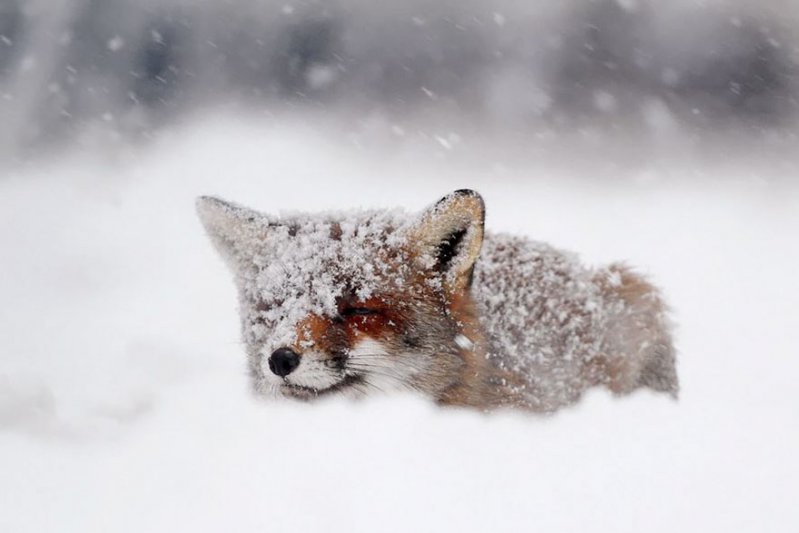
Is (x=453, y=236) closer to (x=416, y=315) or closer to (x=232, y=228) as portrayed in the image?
(x=416, y=315)

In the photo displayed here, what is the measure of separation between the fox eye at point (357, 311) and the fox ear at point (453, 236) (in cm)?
43

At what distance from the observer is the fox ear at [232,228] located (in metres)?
4.01

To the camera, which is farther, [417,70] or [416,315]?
[417,70]

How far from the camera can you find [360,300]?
11.7 ft

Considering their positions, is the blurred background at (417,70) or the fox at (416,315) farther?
the blurred background at (417,70)

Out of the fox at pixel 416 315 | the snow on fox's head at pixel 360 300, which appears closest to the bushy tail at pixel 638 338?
the fox at pixel 416 315

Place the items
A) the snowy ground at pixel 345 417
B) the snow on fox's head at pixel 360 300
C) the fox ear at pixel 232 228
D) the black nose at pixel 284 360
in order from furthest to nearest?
the fox ear at pixel 232 228 → the snow on fox's head at pixel 360 300 → the black nose at pixel 284 360 → the snowy ground at pixel 345 417

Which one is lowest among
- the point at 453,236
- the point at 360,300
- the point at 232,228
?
the point at 232,228

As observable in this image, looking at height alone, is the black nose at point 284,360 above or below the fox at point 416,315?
below

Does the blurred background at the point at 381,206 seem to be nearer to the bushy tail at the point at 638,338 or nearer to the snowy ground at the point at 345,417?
the snowy ground at the point at 345,417

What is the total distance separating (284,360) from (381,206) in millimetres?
4254

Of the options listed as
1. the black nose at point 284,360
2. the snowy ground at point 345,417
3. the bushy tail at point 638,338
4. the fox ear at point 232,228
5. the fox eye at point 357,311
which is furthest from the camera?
the bushy tail at point 638,338

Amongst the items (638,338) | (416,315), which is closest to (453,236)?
(416,315)

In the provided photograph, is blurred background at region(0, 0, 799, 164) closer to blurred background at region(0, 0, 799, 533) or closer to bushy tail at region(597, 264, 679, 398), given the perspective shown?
blurred background at region(0, 0, 799, 533)
